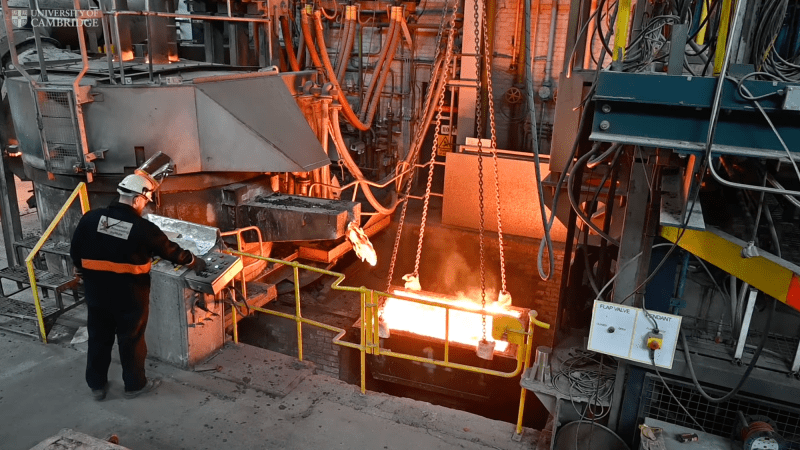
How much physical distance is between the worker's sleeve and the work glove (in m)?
0.15

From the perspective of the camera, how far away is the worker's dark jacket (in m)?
4.09

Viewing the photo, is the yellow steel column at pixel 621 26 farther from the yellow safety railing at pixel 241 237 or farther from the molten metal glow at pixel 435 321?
the yellow safety railing at pixel 241 237

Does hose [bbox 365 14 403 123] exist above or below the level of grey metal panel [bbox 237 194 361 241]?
above

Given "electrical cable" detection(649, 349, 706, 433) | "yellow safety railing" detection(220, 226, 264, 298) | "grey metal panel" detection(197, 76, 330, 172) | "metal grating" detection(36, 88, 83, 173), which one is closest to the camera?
"electrical cable" detection(649, 349, 706, 433)

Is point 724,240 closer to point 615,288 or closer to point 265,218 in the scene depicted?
point 615,288

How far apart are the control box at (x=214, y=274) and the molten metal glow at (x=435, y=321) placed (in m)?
1.83

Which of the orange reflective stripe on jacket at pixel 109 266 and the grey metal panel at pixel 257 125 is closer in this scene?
the orange reflective stripe on jacket at pixel 109 266

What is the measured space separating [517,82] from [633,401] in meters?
6.70

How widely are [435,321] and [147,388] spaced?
312 centimetres

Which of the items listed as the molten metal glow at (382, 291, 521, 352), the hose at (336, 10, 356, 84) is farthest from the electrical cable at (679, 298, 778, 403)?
the hose at (336, 10, 356, 84)

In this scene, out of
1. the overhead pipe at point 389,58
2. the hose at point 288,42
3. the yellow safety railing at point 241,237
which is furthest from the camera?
the overhead pipe at point 389,58

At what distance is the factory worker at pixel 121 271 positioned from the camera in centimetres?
411

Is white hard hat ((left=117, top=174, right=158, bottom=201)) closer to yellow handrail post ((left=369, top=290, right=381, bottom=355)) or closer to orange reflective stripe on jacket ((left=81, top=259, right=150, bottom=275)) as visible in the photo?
orange reflective stripe on jacket ((left=81, top=259, right=150, bottom=275))

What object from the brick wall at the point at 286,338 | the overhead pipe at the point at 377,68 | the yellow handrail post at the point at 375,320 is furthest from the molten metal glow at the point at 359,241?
the overhead pipe at the point at 377,68
